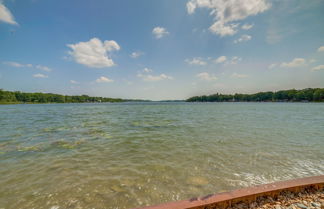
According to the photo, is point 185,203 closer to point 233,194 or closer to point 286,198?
point 233,194

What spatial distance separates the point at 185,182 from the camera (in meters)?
4.05

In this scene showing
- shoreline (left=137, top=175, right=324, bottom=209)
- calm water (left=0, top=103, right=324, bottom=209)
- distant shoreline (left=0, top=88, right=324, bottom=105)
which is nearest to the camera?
shoreline (left=137, top=175, right=324, bottom=209)

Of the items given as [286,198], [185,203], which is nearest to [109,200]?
[185,203]

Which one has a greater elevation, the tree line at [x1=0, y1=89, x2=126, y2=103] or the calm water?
the tree line at [x1=0, y1=89, x2=126, y2=103]

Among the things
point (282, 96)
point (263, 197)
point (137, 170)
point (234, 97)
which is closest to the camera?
point (263, 197)

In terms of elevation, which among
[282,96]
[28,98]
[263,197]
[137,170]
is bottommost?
[137,170]

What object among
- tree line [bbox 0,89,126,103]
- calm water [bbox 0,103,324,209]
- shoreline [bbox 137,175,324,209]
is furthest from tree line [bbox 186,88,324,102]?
tree line [bbox 0,89,126,103]

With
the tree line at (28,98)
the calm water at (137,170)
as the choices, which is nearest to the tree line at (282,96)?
the calm water at (137,170)

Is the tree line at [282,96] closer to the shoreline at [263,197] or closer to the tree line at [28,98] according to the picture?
the shoreline at [263,197]

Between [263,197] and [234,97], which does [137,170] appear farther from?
[234,97]

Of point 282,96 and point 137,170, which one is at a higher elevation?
point 282,96

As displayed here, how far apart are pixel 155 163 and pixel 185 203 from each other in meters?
3.10

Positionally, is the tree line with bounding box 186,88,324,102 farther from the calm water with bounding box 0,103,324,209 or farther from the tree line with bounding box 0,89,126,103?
the tree line with bounding box 0,89,126,103

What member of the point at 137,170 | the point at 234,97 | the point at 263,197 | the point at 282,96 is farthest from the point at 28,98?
the point at 282,96
